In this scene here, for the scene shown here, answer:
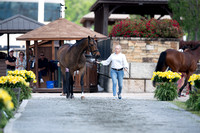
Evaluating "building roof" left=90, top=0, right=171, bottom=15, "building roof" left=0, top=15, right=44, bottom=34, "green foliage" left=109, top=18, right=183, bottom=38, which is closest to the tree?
"building roof" left=90, top=0, right=171, bottom=15

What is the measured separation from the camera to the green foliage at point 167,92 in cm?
1468

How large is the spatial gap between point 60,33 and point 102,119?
9.66m

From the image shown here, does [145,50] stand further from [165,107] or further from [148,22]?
[165,107]

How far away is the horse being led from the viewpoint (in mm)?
16812

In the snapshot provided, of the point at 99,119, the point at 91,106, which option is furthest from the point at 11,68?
the point at 99,119

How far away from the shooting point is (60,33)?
62.4 feet

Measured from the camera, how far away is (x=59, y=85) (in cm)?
1972

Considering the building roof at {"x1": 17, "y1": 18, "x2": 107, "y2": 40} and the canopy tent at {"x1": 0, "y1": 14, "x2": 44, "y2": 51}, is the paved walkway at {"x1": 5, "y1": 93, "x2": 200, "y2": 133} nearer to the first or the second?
the building roof at {"x1": 17, "y1": 18, "x2": 107, "y2": 40}

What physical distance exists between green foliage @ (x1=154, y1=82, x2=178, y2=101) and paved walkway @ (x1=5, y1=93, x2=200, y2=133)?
5.53 feet

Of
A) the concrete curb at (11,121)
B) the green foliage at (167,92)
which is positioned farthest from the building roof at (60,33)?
the concrete curb at (11,121)

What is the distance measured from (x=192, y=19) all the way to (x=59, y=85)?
11.3 meters

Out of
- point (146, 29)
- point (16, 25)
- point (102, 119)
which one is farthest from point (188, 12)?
point (102, 119)

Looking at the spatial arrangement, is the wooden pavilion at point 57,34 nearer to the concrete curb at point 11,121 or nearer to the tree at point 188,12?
the concrete curb at point 11,121

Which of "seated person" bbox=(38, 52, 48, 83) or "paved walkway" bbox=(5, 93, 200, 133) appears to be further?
"seated person" bbox=(38, 52, 48, 83)
